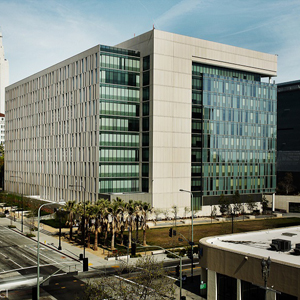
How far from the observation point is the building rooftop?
4038 cm

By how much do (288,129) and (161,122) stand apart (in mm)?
80444

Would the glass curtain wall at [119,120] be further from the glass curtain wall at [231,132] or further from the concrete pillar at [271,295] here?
the concrete pillar at [271,295]

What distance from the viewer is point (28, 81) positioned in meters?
139

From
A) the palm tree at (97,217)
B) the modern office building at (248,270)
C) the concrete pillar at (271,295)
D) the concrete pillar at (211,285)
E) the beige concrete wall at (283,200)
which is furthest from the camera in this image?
the beige concrete wall at (283,200)

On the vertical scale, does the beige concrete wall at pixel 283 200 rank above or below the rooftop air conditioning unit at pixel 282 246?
below

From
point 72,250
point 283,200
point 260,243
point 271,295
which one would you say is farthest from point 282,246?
point 283,200

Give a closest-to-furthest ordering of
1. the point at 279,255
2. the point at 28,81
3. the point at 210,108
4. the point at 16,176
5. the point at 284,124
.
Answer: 1. the point at 279,255
2. the point at 210,108
3. the point at 28,81
4. the point at 16,176
5. the point at 284,124

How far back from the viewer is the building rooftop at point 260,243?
40.4m

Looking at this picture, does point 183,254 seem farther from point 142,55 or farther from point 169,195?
point 142,55

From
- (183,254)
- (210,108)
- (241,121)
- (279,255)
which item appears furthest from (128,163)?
(279,255)

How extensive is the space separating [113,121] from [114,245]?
37302mm

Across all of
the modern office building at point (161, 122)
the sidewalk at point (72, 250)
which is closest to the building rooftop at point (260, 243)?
the sidewalk at point (72, 250)

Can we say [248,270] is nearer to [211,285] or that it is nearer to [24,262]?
[211,285]

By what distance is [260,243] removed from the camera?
46.8m
